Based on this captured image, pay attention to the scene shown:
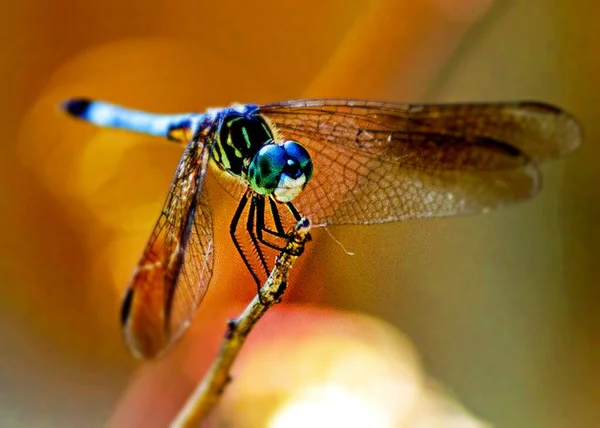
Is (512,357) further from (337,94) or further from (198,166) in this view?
(198,166)

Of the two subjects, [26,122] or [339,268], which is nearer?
[339,268]

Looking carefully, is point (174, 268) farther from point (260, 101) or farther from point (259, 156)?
point (260, 101)

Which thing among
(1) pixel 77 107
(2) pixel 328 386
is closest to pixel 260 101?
(1) pixel 77 107

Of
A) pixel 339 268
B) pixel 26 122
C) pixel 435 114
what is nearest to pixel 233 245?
pixel 339 268

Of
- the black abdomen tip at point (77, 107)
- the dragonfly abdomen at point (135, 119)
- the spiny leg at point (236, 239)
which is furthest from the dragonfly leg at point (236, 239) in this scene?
the black abdomen tip at point (77, 107)

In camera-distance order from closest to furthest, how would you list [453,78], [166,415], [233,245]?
[233,245]
[166,415]
[453,78]

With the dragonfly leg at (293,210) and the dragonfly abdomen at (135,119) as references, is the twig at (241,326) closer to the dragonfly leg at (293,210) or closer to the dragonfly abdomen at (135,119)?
the dragonfly leg at (293,210)
